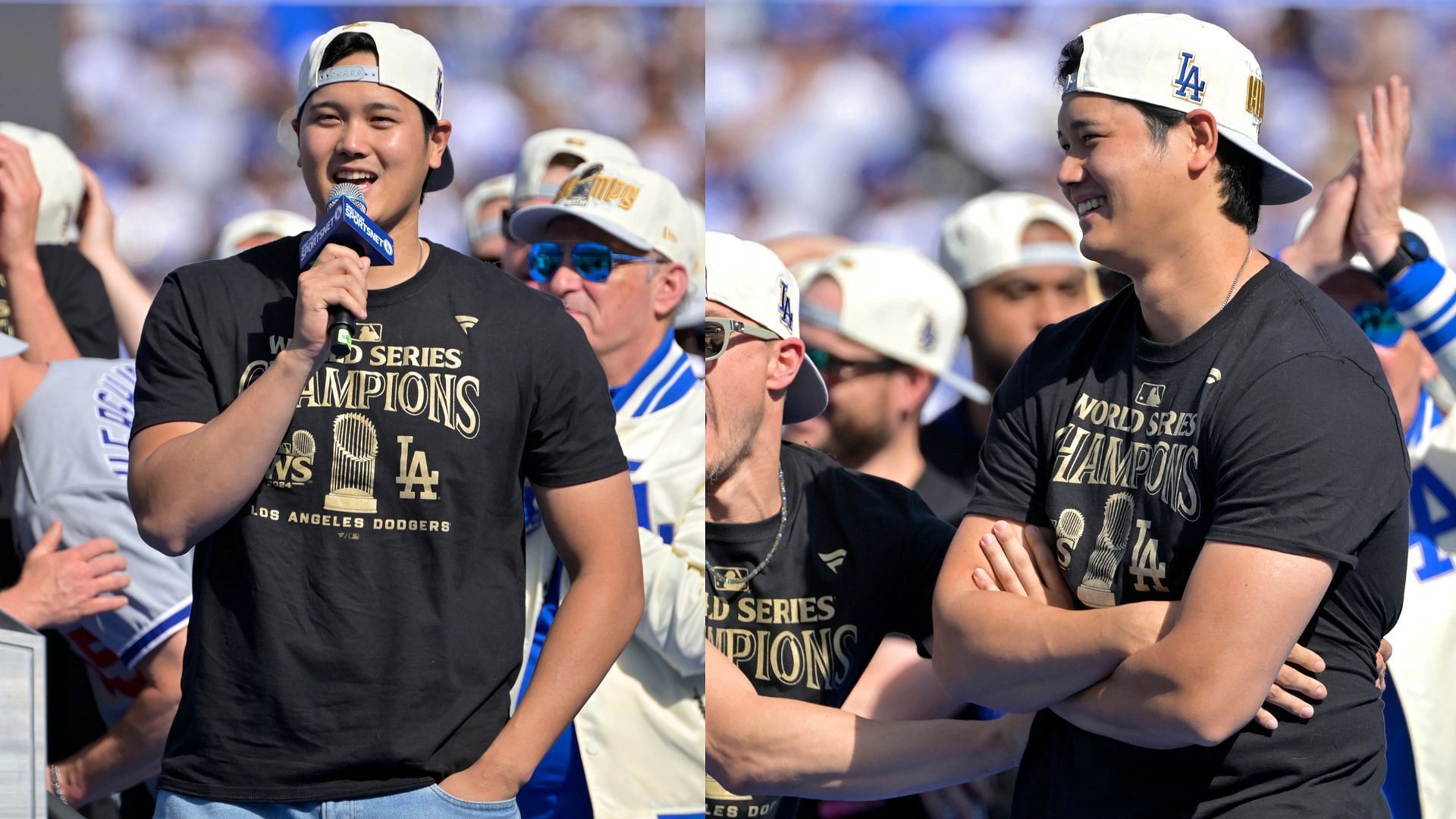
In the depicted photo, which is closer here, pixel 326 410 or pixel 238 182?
pixel 326 410

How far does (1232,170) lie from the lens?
7.87ft

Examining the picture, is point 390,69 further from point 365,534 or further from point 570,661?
point 570,661

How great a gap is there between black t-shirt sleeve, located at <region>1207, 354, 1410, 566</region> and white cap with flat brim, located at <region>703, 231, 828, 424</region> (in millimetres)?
1321

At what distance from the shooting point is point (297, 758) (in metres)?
2.35

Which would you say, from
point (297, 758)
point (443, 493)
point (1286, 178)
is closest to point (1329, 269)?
point (1286, 178)

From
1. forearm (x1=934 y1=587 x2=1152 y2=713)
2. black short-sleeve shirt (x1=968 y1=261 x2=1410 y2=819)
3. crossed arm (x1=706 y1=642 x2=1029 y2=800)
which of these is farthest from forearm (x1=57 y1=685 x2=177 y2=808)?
black short-sleeve shirt (x1=968 y1=261 x2=1410 y2=819)

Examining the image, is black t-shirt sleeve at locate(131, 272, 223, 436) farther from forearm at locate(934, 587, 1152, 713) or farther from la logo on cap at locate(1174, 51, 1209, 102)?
la logo on cap at locate(1174, 51, 1209, 102)

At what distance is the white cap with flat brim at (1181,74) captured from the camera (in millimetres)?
2371

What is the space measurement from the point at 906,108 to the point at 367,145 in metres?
1.40

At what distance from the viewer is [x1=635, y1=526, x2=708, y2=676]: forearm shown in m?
3.43

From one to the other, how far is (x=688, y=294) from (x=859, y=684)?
3.36 feet

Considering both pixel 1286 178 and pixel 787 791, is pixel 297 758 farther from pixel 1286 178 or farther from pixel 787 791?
pixel 1286 178

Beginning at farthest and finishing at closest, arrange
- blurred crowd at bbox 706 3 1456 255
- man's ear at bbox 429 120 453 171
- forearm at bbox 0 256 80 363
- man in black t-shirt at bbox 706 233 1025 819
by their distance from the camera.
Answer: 1. forearm at bbox 0 256 80 363
2. blurred crowd at bbox 706 3 1456 255
3. man in black t-shirt at bbox 706 233 1025 819
4. man's ear at bbox 429 120 453 171

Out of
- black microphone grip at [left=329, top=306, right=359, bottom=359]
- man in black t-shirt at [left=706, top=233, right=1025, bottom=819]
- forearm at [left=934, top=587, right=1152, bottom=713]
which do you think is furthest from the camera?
man in black t-shirt at [left=706, top=233, right=1025, bottom=819]
